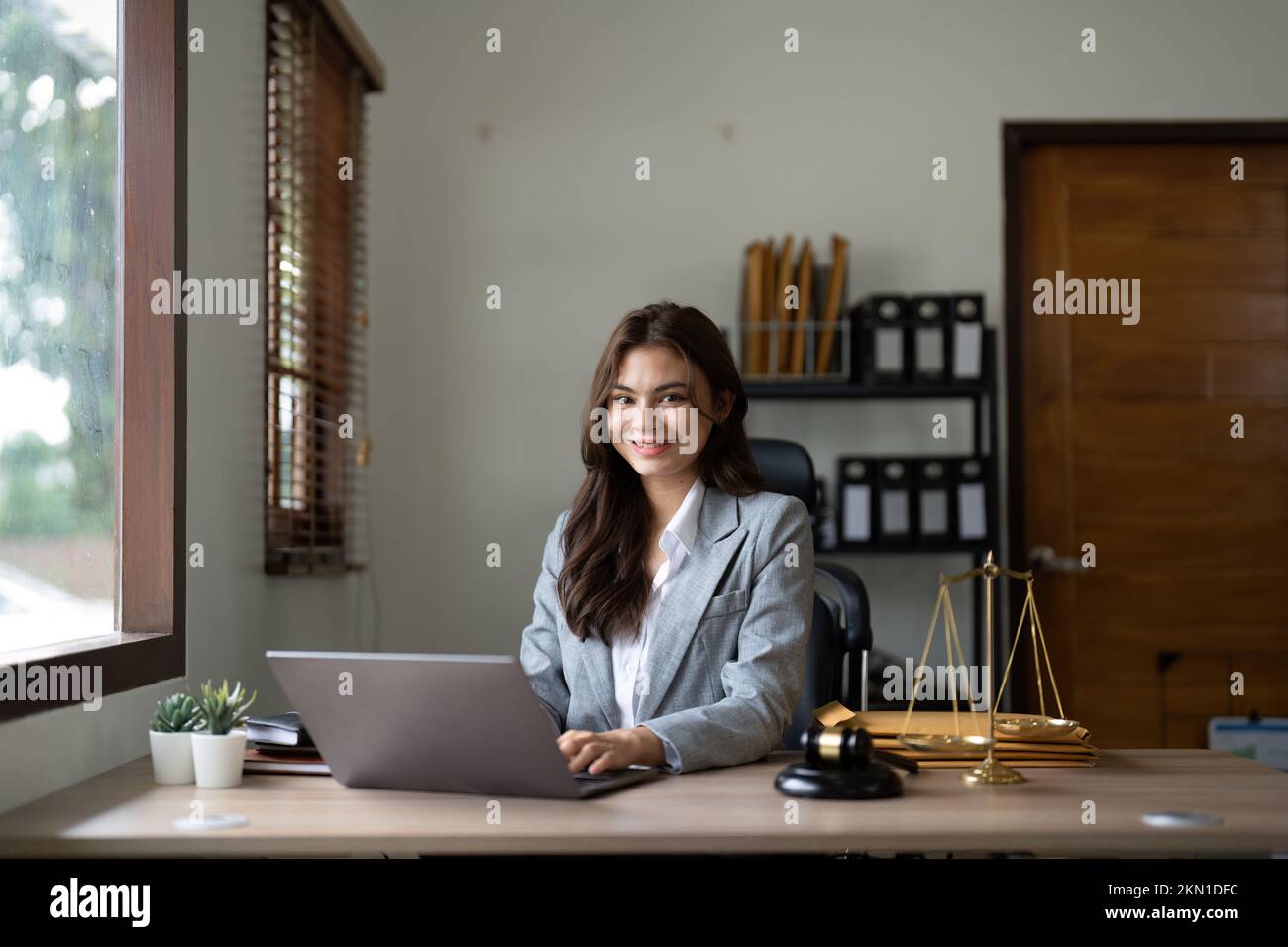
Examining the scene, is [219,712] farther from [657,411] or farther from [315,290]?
[315,290]

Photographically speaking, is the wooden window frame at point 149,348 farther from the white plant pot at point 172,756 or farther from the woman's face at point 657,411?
the woman's face at point 657,411

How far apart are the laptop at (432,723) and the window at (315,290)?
1.24 metres

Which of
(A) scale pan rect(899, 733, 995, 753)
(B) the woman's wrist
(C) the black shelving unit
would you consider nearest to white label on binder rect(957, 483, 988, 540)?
(C) the black shelving unit

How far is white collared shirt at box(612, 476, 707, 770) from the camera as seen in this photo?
1.85 meters

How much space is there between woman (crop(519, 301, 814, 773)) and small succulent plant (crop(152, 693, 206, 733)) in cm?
51

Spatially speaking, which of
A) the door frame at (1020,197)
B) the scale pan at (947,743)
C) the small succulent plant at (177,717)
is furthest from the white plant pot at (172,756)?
the door frame at (1020,197)

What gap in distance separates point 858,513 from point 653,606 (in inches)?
66.2

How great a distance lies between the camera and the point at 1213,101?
3729 mm

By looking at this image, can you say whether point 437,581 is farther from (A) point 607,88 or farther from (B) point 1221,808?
(B) point 1221,808

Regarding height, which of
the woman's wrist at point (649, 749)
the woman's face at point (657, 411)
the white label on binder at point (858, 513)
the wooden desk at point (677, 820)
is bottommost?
the wooden desk at point (677, 820)

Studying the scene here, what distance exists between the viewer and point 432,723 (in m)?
1.34

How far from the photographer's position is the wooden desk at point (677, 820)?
1198 mm

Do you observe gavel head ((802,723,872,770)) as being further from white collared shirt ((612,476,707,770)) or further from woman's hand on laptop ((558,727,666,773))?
white collared shirt ((612,476,707,770))
